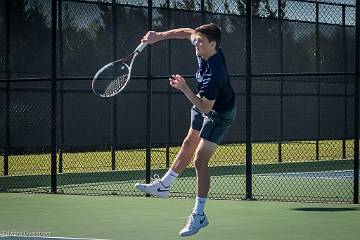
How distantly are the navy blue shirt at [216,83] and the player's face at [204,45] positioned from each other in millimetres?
68

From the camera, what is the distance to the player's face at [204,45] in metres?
8.95

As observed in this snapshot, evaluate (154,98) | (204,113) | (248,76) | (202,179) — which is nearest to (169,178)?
(202,179)

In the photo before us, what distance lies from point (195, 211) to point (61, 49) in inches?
403

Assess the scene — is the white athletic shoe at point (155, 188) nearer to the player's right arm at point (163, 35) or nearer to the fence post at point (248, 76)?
the player's right arm at point (163, 35)

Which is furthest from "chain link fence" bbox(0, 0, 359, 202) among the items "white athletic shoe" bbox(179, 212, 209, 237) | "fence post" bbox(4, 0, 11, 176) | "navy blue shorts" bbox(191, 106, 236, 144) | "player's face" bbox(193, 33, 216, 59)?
"player's face" bbox(193, 33, 216, 59)

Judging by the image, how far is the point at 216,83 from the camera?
8.91 m

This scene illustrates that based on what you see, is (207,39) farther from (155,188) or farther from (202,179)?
(155,188)

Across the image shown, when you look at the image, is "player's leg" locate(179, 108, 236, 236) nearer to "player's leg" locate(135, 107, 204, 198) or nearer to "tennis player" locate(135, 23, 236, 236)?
"tennis player" locate(135, 23, 236, 236)

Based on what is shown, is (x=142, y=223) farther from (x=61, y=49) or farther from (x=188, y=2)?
(x=188, y=2)

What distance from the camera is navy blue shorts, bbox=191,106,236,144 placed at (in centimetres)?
905

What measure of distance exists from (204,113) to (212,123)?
0.17 metres

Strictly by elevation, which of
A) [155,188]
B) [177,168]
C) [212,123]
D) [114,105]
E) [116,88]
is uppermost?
[116,88]

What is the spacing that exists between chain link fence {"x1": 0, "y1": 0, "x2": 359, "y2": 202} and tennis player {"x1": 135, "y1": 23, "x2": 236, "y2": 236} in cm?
474

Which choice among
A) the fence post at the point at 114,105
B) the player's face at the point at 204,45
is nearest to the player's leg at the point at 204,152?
the player's face at the point at 204,45
